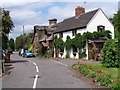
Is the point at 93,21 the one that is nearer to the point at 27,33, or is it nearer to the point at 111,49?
the point at 111,49

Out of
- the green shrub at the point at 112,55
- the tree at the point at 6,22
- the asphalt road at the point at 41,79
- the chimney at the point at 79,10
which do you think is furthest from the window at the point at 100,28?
the asphalt road at the point at 41,79

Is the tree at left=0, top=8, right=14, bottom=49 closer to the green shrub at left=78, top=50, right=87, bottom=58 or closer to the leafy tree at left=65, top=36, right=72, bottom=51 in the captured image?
the green shrub at left=78, top=50, right=87, bottom=58

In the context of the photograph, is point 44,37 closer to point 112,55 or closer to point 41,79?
point 112,55

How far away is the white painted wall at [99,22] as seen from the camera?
5041cm

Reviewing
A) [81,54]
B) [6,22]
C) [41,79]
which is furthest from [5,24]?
[41,79]

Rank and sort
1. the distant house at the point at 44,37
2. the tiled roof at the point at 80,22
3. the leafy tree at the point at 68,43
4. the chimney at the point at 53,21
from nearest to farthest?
the tiled roof at the point at 80,22 → the leafy tree at the point at 68,43 → the distant house at the point at 44,37 → the chimney at the point at 53,21

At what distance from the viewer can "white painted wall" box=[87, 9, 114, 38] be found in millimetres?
50406

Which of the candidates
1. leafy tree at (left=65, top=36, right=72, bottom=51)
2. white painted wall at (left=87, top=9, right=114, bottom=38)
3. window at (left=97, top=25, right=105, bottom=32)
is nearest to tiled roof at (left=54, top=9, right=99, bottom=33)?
white painted wall at (left=87, top=9, right=114, bottom=38)

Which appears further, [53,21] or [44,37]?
[53,21]

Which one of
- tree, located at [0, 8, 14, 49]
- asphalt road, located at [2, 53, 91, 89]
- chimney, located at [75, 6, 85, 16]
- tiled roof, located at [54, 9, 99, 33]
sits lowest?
asphalt road, located at [2, 53, 91, 89]

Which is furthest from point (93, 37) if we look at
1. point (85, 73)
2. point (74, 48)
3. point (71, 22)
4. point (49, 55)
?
point (85, 73)

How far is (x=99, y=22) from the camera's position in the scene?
5109 centimetres

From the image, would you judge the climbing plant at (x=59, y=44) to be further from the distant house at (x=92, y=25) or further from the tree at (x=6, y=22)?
the tree at (x=6, y=22)

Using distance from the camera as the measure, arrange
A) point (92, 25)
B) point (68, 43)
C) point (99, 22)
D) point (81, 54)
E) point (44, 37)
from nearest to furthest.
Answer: point (81, 54), point (92, 25), point (99, 22), point (68, 43), point (44, 37)
